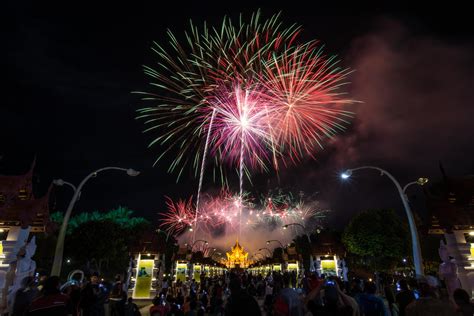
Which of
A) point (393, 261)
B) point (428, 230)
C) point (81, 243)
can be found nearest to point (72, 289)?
point (428, 230)

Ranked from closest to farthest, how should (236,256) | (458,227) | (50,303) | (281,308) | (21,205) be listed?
(50,303), (281,308), (21,205), (458,227), (236,256)

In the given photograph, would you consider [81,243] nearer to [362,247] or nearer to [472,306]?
[362,247]

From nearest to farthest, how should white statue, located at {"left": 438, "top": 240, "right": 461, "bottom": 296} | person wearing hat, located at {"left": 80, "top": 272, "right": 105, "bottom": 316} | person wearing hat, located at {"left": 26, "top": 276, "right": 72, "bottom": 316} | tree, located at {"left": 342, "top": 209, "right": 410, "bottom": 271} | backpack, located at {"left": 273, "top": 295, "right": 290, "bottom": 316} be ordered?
1. person wearing hat, located at {"left": 26, "top": 276, "right": 72, "bottom": 316}
2. backpack, located at {"left": 273, "top": 295, "right": 290, "bottom": 316}
3. person wearing hat, located at {"left": 80, "top": 272, "right": 105, "bottom": 316}
4. white statue, located at {"left": 438, "top": 240, "right": 461, "bottom": 296}
5. tree, located at {"left": 342, "top": 209, "right": 410, "bottom": 271}

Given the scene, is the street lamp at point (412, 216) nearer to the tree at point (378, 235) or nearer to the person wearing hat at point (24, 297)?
the person wearing hat at point (24, 297)

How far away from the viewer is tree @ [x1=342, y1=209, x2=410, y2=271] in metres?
42.2

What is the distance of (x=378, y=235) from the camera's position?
42875 millimetres

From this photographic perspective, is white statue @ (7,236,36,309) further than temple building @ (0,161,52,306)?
No

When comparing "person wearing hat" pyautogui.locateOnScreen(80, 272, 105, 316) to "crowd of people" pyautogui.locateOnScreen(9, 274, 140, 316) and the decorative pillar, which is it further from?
the decorative pillar

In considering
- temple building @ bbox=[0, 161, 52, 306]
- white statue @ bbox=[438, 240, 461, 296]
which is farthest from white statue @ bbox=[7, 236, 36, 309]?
white statue @ bbox=[438, 240, 461, 296]

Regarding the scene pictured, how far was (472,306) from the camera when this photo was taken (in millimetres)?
6402

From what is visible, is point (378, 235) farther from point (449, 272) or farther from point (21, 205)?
point (21, 205)

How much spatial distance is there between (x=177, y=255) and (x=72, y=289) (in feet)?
105

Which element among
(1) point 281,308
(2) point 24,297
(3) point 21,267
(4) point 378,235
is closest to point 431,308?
(1) point 281,308

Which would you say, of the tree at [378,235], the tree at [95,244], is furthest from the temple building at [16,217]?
the tree at [378,235]
